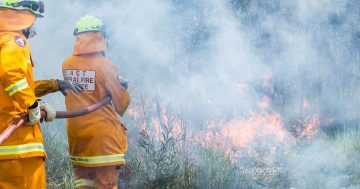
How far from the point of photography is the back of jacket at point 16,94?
336 centimetres

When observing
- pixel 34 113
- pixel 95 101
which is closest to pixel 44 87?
pixel 95 101

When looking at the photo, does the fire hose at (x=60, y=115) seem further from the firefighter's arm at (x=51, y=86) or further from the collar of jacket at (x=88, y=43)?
the collar of jacket at (x=88, y=43)

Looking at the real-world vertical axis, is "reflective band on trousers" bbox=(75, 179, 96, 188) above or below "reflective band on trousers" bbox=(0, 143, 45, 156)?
below

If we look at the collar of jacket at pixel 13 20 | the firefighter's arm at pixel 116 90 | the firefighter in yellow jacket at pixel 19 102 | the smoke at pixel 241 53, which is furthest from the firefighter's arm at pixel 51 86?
the smoke at pixel 241 53

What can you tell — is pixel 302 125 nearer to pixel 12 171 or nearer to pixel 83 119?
pixel 83 119

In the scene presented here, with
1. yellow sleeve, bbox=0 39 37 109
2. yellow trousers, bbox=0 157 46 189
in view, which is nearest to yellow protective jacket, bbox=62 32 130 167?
yellow trousers, bbox=0 157 46 189

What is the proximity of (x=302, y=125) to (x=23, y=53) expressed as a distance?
4.73 meters

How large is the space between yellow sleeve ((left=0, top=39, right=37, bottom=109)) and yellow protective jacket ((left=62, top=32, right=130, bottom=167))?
3.77ft

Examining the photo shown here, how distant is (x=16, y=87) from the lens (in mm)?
3357

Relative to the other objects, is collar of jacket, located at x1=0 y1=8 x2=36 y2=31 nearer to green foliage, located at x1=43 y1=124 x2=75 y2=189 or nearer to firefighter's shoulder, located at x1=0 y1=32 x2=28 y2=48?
firefighter's shoulder, located at x1=0 y1=32 x2=28 y2=48

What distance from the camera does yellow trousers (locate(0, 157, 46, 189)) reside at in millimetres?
3484

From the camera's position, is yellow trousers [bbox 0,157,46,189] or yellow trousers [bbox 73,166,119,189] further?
yellow trousers [bbox 73,166,119,189]

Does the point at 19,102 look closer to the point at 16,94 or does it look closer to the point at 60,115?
the point at 16,94

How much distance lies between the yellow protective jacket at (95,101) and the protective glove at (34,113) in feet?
3.58
